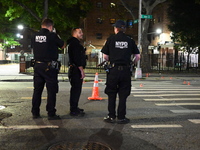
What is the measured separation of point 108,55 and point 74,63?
2.97 feet

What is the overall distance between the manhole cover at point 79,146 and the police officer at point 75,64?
2049mm

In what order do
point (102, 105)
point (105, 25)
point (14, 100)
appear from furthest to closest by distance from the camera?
point (105, 25) → point (14, 100) → point (102, 105)

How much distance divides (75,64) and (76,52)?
286 mm

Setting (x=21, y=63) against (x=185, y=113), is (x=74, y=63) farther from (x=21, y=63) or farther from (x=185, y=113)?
(x=21, y=63)

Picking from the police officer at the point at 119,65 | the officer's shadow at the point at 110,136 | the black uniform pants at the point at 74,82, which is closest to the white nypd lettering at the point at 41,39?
the black uniform pants at the point at 74,82

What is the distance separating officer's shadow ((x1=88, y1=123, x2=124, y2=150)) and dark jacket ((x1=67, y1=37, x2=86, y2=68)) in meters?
1.69

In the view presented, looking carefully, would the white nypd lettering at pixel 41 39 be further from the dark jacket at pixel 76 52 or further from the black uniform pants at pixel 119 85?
the black uniform pants at pixel 119 85

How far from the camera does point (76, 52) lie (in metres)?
6.02

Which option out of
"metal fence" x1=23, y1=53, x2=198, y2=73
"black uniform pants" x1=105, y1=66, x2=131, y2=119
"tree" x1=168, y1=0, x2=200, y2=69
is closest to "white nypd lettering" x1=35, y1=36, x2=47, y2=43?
"black uniform pants" x1=105, y1=66, x2=131, y2=119

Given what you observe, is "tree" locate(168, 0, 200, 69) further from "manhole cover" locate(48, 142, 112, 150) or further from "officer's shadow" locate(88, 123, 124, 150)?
"manhole cover" locate(48, 142, 112, 150)

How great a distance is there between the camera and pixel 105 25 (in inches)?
2021

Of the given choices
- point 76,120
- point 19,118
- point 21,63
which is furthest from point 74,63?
point 21,63

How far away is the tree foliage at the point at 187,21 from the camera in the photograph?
2695cm

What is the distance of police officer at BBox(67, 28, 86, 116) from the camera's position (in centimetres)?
604
